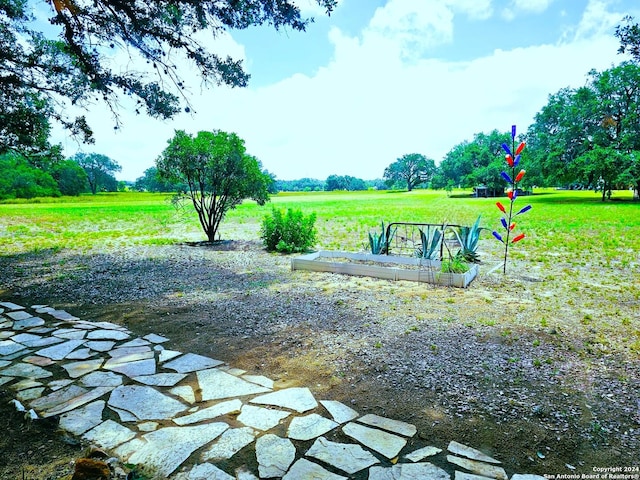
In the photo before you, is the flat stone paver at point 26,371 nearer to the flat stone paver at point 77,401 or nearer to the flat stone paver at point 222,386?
the flat stone paver at point 77,401

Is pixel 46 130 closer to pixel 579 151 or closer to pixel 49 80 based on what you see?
pixel 49 80

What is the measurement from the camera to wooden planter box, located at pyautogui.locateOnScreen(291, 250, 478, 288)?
6.46 m

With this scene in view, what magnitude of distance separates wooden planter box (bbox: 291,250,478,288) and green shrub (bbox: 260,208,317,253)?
184cm

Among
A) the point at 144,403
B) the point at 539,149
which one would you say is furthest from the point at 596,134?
the point at 144,403

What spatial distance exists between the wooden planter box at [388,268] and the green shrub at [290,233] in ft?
6.04

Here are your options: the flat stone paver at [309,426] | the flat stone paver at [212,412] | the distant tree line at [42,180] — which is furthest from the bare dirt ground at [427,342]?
the distant tree line at [42,180]

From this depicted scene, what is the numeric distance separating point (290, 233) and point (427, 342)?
688 cm

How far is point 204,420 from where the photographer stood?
2617 millimetres

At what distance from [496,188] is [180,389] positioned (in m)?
55.5

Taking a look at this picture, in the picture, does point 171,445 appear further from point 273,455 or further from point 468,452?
point 468,452

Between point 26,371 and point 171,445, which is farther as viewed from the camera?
point 26,371

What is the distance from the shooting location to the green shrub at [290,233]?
10.4 m

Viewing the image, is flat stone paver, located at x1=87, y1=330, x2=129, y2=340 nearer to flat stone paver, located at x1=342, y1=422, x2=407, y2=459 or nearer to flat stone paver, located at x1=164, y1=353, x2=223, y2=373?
flat stone paver, located at x1=164, y1=353, x2=223, y2=373

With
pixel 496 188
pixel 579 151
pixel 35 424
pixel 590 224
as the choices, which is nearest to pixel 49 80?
pixel 35 424
